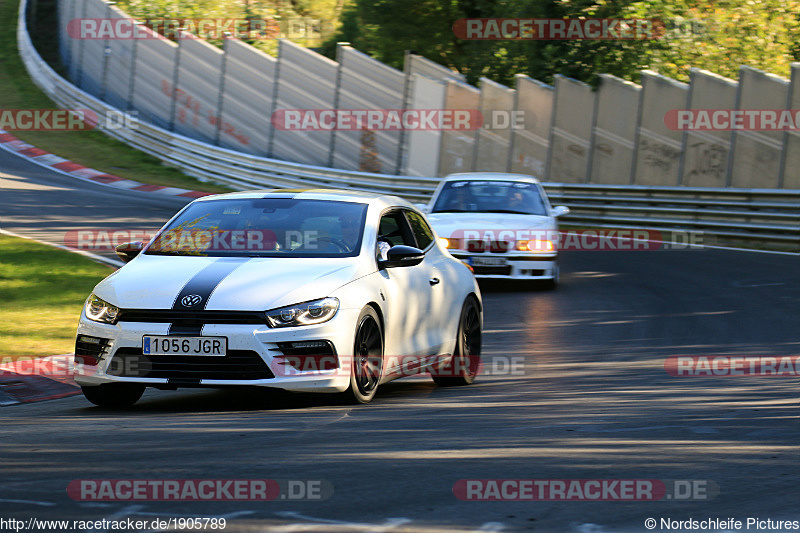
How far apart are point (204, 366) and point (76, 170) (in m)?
24.9

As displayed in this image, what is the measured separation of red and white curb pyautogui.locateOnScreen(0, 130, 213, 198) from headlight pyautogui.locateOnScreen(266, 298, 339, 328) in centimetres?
2087

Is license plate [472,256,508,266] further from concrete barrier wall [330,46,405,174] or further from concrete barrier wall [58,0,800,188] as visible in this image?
concrete barrier wall [330,46,405,174]

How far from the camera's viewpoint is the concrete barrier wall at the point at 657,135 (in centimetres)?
2444

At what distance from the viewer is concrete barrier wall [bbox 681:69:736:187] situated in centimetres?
2327

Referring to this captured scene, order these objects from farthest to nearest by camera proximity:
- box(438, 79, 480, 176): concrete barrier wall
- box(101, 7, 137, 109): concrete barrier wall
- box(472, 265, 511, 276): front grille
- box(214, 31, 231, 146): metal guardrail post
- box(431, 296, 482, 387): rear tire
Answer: box(101, 7, 137, 109): concrete barrier wall, box(214, 31, 231, 146): metal guardrail post, box(438, 79, 480, 176): concrete barrier wall, box(472, 265, 511, 276): front grille, box(431, 296, 482, 387): rear tire

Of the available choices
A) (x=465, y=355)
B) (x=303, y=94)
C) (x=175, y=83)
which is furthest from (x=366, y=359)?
(x=175, y=83)

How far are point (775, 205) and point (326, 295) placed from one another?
1566 cm

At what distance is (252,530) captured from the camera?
445 centimetres

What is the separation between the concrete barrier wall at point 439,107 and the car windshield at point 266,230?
15.6 m

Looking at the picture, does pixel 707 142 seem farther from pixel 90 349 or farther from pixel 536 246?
pixel 90 349

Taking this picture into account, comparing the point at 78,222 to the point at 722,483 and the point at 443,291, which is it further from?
the point at 722,483

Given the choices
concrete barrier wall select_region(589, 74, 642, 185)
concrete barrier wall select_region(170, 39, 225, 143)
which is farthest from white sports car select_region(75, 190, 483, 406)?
concrete barrier wall select_region(170, 39, 225, 143)

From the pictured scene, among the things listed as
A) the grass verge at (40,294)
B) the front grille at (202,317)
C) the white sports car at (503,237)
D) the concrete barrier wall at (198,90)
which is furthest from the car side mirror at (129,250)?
the concrete barrier wall at (198,90)

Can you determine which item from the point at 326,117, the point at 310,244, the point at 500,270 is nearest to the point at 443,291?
the point at 310,244
